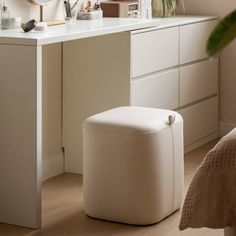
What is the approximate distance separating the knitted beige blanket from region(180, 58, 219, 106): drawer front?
6.51ft

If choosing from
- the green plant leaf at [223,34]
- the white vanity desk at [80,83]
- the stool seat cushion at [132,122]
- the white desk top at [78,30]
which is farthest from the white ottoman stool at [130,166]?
the green plant leaf at [223,34]

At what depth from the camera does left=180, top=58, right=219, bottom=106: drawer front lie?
434 cm

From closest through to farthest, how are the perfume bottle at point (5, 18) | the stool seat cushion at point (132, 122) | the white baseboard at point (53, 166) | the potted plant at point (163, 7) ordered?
1. the stool seat cushion at point (132, 122)
2. the perfume bottle at point (5, 18)
3. the white baseboard at point (53, 166)
4. the potted plant at point (163, 7)

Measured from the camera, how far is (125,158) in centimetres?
294

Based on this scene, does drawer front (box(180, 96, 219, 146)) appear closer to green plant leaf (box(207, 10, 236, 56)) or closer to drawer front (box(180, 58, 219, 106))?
drawer front (box(180, 58, 219, 106))

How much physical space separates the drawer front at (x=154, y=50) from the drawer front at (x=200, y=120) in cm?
40

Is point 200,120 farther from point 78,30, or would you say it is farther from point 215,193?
point 215,193

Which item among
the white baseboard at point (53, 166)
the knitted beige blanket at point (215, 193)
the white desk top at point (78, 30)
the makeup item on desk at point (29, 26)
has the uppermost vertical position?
the makeup item on desk at point (29, 26)

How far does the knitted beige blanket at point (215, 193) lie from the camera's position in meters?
2.29

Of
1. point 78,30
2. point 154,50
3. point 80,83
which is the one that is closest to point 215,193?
point 78,30

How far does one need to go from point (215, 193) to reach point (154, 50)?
172 cm

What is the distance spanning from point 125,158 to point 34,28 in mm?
746

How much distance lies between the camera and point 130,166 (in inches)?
115

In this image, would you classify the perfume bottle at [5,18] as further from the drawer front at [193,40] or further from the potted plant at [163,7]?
the potted plant at [163,7]
